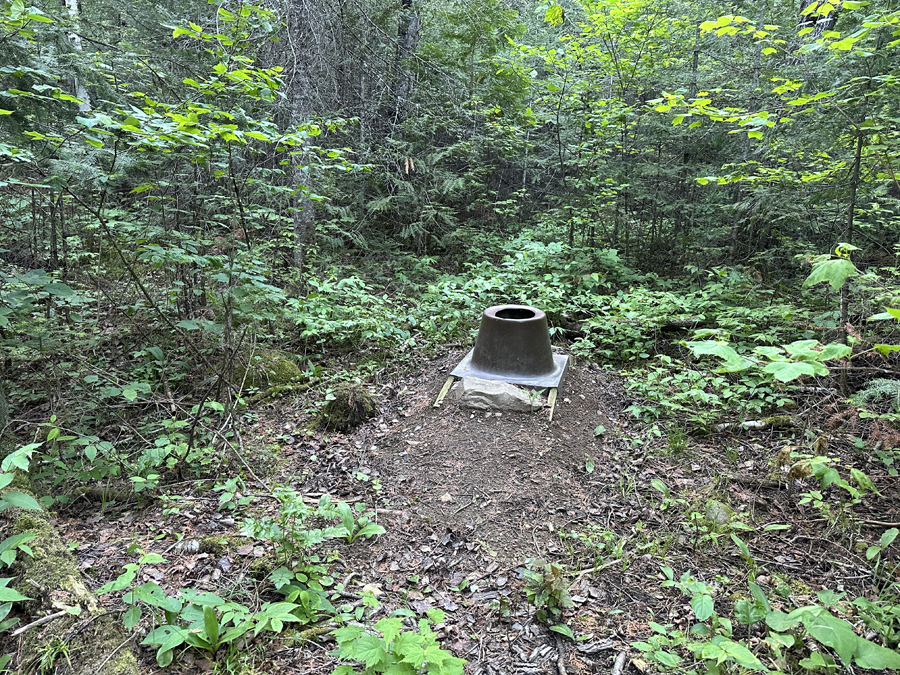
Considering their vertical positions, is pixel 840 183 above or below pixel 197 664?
above

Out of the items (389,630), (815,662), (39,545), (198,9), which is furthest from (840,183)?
(198,9)

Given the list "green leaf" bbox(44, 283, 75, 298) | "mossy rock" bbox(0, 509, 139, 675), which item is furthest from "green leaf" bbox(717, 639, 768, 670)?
"green leaf" bbox(44, 283, 75, 298)

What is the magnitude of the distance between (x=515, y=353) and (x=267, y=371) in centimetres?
257

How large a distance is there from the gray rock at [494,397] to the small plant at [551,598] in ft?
6.13

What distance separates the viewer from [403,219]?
940 cm

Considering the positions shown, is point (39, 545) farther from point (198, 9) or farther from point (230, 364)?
point (198, 9)

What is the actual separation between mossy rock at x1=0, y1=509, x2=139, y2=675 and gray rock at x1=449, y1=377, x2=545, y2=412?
3043 millimetres

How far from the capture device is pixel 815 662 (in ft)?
7.06

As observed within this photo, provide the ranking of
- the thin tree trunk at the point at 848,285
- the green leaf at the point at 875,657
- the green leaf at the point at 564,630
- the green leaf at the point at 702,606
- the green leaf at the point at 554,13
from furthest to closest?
the green leaf at the point at 554,13, the thin tree trunk at the point at 848,285, the green leaf at the point at 564,630, the green leaf at the point at 702,606, the green leaf at the point at 875,657

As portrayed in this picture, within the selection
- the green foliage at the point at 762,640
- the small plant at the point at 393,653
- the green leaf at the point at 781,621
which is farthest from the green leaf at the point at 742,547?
the small plant at the point at 393,653

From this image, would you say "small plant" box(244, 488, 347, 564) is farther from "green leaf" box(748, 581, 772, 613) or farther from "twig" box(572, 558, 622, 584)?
"green leaf" box(748, 581, 772, 613)

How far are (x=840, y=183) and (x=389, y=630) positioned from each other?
18.4ft

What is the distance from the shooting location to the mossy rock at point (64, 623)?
1.89 meters

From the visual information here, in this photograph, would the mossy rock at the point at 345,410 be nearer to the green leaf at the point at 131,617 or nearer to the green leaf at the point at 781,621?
the green leaf at the point at 131,617
